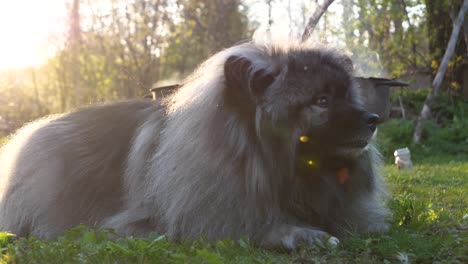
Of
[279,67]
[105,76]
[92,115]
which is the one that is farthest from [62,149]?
[105,76]

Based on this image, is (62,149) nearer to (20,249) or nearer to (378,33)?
(20,249)

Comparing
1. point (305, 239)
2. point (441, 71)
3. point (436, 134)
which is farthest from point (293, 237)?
point (436, 134)

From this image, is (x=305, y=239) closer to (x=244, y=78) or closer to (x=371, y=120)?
(x=371, y=120)

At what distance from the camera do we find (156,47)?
14594 millimetres

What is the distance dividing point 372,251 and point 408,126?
1040cm

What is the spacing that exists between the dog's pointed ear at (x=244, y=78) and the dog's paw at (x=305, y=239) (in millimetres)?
874

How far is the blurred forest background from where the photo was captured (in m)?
14.0

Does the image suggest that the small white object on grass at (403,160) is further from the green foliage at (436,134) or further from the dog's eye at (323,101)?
the dog's eye at (323,101)

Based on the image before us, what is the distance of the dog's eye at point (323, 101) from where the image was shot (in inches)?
149

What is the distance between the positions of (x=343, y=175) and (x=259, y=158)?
1.98 feet

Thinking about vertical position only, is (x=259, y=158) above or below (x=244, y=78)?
below

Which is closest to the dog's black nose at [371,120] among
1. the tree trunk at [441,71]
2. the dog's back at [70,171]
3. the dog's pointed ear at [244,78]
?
the dog's pointed ear at [244,78]

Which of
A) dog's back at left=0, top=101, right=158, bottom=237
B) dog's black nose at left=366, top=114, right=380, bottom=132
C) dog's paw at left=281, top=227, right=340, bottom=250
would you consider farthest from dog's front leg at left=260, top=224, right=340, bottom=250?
dog's back at left=0, top=101, right=158, bottom=237

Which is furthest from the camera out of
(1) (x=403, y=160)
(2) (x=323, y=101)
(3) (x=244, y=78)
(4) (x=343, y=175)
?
(1) (x=403, y=160)
